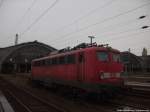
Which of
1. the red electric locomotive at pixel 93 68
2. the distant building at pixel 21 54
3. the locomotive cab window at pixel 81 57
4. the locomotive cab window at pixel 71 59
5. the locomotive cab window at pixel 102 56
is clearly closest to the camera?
the red electric locomotive at pixel 93 68

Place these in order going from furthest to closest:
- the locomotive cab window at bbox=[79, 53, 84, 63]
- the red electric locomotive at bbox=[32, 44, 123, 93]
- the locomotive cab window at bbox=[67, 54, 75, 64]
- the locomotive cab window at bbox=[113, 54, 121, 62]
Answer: the locomotive cab window at bbox=[67, 54, 75, 64] < the locomotive cab window at bbox=[113, 54, 121, 62] < the locomotive cab window at bbox=[79, 53, 84, 63] < the red electric locomotive at bbox=[32, 44, 123, 93]

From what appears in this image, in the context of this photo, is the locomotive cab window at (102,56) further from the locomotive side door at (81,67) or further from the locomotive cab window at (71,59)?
the locomotive cab window at (71,59)

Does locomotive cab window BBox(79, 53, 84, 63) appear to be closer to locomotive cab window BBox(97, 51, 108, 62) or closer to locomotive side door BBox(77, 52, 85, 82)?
locomotive side door BBox(77, 52, 85, 82)

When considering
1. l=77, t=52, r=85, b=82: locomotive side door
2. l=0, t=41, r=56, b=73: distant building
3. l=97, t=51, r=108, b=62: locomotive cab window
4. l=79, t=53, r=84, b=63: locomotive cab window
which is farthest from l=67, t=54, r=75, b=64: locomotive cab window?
l=0, t=41, r=56, b=73: distant building

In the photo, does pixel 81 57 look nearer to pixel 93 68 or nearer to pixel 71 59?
pixel 93 68

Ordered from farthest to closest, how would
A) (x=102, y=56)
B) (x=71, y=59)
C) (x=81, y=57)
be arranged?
(x=71, y=59), (x=81, y=57), (x=102, y=56)

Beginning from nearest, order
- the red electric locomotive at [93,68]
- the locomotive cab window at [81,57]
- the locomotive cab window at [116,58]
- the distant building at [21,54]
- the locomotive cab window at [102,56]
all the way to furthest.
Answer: the red electric locomotive at [93,68] < the locomotive cab window at [102,56] < the locomotive cab window at [81,57] < the locomotive cab window at [116,58] < the distant building at [21,54]

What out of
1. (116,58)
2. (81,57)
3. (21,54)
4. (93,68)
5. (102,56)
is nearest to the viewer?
(93,68)

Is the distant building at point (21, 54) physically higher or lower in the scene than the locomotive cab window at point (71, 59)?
higher

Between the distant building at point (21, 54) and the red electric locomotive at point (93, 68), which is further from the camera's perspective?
the distant building at point (21, 54)

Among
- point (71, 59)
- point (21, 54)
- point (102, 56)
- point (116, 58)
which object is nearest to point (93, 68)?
point (102, 56)

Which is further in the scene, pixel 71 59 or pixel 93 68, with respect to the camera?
pixel 71 59

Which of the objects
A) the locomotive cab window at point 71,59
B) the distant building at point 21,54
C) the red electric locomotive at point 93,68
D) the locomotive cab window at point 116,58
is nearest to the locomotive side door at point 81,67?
the red electric locomotive at point 93,68

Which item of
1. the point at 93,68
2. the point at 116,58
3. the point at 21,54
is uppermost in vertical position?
the point at 21,54
